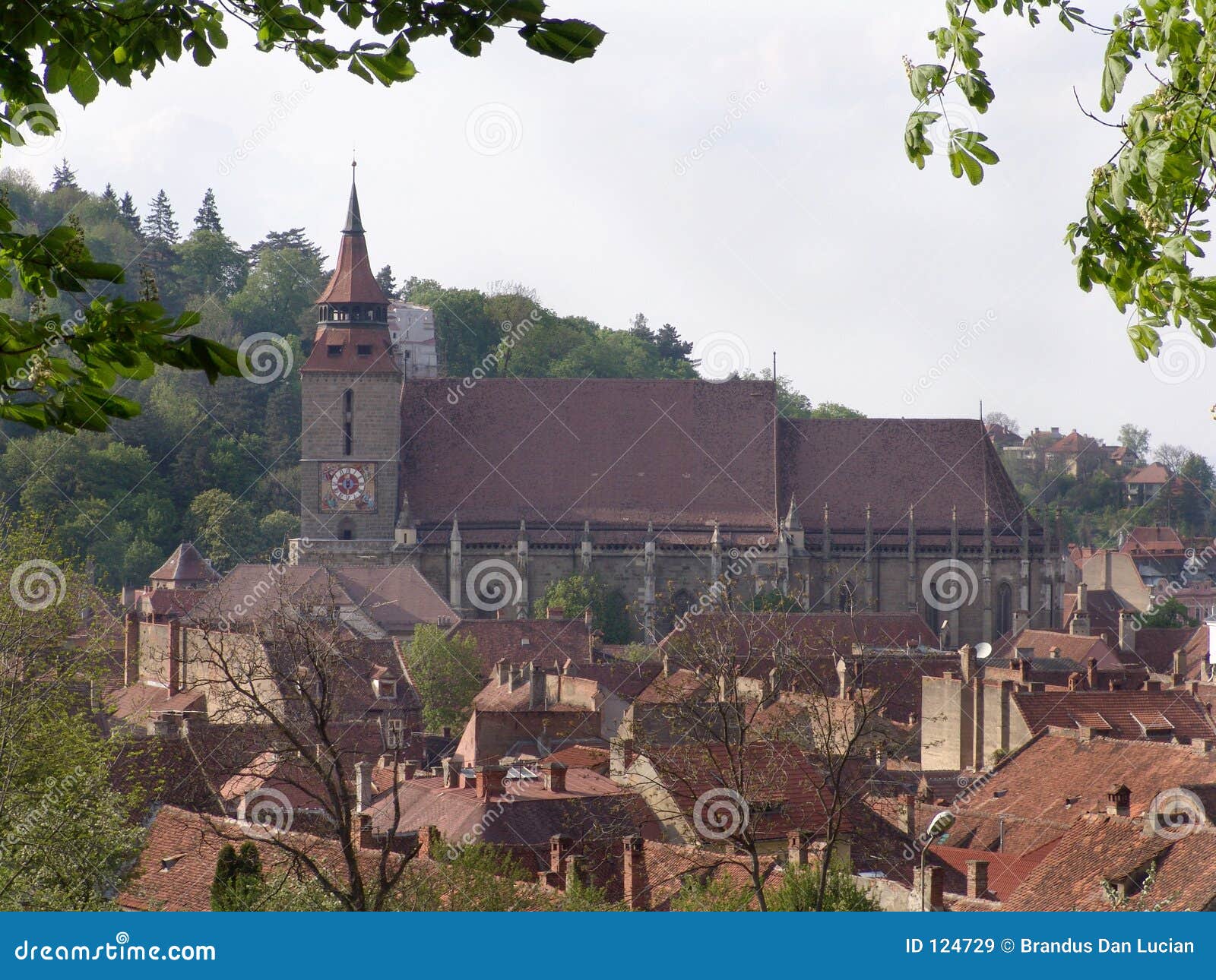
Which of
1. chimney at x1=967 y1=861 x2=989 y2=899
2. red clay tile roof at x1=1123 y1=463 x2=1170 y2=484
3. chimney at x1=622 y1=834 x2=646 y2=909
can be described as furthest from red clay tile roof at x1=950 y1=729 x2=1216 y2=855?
red clay tile roof at x1=1123 y1=463 x2=1170 y2=484

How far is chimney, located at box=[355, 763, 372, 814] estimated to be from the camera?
28.0 m

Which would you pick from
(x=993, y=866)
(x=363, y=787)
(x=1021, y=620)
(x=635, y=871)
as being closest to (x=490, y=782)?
(x=363, y=787)

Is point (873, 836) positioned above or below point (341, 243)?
below

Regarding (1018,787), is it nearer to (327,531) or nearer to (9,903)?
(9,903)

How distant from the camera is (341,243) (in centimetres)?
7319

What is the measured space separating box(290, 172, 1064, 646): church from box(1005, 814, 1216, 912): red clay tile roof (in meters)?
46.3

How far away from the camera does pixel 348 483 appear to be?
235ft

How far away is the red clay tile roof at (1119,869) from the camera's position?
797 inches

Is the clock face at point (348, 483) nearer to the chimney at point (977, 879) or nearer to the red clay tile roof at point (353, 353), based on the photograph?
the red clay tile roof at point (353, 353)

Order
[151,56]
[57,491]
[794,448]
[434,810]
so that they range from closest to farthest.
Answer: [151,56]
[434,810]
[794,448]
[57,491]

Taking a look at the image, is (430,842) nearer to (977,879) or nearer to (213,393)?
(977,879)

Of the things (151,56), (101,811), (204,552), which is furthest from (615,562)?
(151,56)

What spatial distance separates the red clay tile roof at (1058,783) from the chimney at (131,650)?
2628 centimetres

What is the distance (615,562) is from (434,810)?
46.6 metres
